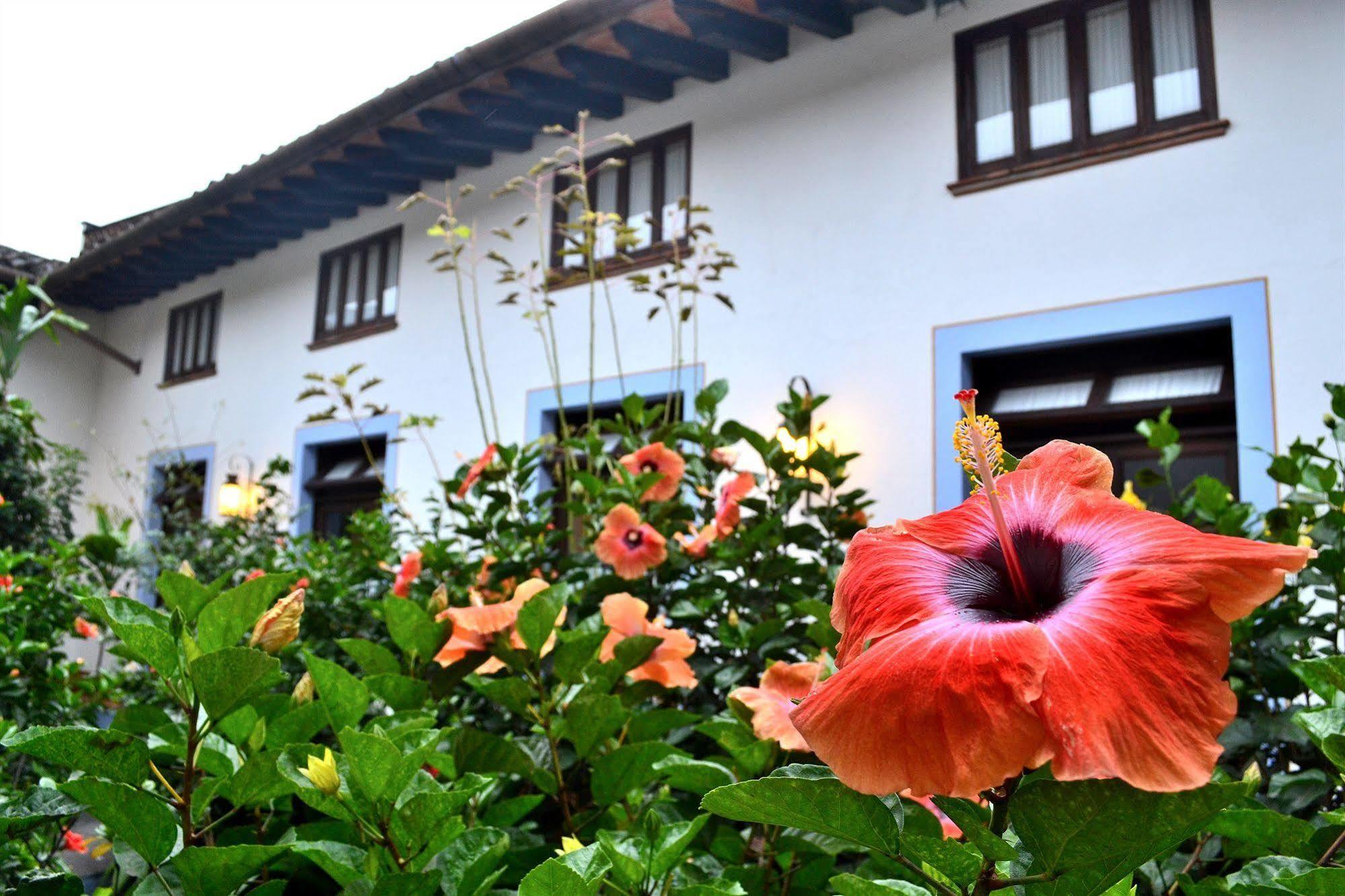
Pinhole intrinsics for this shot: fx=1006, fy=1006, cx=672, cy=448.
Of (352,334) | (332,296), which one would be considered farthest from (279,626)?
(332,296)

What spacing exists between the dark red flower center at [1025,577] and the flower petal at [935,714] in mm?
48

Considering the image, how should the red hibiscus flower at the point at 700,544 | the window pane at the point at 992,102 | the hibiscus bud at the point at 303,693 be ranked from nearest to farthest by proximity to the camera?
the hibiscus bud at the point at 303,693
the red hibiscus flower at the point at 700,544
the window pane at the point at 992,102

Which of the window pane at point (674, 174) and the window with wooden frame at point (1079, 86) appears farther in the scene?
the window pane at point (674, 174)

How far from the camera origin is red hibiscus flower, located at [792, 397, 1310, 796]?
1.24 feet

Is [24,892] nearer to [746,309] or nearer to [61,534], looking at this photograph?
[746,309]

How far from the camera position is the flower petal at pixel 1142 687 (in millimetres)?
370

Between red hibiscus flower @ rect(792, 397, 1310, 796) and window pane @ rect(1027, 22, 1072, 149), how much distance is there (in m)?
5.03

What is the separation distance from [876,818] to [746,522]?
1.34m

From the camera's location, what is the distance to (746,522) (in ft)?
5.89

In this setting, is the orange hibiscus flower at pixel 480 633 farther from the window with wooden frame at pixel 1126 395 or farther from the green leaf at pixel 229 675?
the window with wooden frame at pixel 1126 395

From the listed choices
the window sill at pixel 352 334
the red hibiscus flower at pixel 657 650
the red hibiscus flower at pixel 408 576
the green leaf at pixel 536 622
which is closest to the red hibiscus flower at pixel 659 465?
the red hibiscus flower at pixel 408 576

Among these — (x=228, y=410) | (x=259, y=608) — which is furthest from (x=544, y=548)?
(x=228, y=410)

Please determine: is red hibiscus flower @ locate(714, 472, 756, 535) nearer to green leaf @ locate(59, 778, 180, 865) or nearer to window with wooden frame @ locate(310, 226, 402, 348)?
green leaf @ locate(59, 778, 180, 865)

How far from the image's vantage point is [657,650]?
3.54ft
